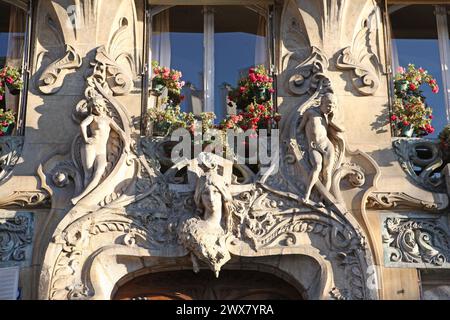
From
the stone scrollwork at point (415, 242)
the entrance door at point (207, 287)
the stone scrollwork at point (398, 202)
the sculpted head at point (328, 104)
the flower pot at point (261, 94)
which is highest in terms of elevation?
the flower pot at point (261, 94)

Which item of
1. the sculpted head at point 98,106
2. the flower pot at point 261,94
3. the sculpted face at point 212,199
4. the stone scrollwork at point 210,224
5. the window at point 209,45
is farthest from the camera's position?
the window at point 209,45

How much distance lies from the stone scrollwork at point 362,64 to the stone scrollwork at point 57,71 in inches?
134

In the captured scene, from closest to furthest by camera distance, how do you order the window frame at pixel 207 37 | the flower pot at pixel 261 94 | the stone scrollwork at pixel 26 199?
1. the stone scrollwork at pixel 26 199
2. the flower pot at pixel 261 94
3. the window frame at pixel 207 37

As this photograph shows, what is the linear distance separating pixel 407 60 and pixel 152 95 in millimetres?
3562

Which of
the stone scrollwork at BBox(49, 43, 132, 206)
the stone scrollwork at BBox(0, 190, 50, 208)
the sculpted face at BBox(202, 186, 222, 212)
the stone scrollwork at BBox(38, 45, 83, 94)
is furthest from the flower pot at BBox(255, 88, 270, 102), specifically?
the stone scrollwork at BBox(0, 190, 50, 208)

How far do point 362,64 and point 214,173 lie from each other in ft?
8.52

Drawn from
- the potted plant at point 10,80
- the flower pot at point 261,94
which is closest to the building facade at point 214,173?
the potted plant at point 10,80

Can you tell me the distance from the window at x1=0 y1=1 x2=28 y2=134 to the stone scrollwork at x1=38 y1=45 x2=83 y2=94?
1.53ft

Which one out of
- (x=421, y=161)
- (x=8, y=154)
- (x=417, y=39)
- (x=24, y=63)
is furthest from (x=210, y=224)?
(x=417, y=39)

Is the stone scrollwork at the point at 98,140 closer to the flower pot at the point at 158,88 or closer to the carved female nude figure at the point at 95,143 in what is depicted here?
the carved female nude figure at the point at 95,143

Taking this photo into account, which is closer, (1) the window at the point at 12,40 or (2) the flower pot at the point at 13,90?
(2) the flower pot at the point at 13,90

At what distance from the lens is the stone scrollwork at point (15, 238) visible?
37.2 ft

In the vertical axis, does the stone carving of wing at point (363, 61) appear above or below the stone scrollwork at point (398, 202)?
above
